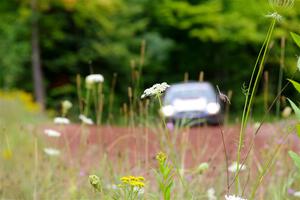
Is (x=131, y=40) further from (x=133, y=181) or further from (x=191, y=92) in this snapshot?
(x=133, y=181)

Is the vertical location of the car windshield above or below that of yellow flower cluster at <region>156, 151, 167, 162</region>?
below

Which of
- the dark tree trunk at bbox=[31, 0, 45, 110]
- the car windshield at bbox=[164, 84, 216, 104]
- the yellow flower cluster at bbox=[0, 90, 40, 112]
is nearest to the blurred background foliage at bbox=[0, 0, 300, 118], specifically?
the dark tree trunk at bbox=[31, 0, 45, 110]

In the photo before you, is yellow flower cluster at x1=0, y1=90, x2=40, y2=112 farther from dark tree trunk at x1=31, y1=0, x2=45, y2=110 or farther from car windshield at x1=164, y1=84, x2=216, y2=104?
dark tree trunk at x1=31, y1=0, x2=45, y2=110

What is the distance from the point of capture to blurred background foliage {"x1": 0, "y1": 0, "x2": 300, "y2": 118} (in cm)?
2411

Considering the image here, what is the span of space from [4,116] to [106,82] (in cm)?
1868

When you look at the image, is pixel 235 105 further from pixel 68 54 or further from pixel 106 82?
pixel 68 54

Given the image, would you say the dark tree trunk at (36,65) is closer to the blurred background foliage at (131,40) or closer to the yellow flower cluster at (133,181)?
the blurred background foliage at (131,40)

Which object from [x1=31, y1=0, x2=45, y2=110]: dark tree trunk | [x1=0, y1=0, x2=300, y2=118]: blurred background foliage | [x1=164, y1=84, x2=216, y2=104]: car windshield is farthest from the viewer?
[x1=0, y1=0, x2=300, y2=118]: blurred background foliage

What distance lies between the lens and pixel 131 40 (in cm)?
2644

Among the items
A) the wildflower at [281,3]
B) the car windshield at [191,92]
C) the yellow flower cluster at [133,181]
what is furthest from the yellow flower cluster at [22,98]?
the wildflower at [281,3]

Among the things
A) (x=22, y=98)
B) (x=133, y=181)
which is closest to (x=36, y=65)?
(x=22, y=98)

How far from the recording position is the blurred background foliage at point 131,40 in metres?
24.1

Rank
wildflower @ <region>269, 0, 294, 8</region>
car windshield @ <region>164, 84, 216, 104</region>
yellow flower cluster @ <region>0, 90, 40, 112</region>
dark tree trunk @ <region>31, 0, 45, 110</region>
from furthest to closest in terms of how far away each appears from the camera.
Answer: dark tree trunk @ <region>31, 0, 45, 110</region>
yellow flower cluster @ <region>0, 90, 40, 112</region>
car windshield @ <region>164, 84, 216, 104</region>
wildflower @ <region>269, 0, 294, 8</region>

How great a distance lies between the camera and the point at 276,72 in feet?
99.3
